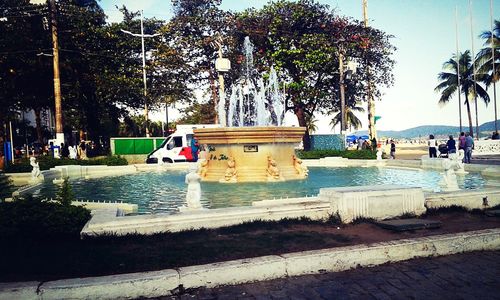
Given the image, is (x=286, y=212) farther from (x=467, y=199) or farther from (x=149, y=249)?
(x=467, y=199)

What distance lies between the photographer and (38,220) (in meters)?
6.07

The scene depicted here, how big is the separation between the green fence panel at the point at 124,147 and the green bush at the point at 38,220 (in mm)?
25498

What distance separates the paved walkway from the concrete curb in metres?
0.11

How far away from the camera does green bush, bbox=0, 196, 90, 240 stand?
5867 mm

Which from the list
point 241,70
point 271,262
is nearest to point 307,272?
point 271,262

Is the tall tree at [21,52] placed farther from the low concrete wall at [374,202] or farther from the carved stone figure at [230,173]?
the low concrete wall at [374,202]

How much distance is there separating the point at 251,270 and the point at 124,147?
2881 cm

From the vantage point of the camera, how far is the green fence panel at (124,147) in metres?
31.2

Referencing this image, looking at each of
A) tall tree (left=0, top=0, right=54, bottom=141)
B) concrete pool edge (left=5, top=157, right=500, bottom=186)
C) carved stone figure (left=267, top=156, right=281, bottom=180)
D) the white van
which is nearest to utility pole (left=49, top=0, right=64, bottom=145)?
tall tree (left=0, top=0, right=54, bottom=141)

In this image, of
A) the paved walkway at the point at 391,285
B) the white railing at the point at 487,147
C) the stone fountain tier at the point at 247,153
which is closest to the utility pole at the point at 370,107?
the white railing at the point at 487,147

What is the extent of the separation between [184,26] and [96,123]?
45.6 feet

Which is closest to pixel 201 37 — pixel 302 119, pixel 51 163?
pixel 302 119

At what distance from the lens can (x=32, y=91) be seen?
109ft

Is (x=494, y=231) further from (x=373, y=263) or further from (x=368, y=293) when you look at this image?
(x=368, y=293)
